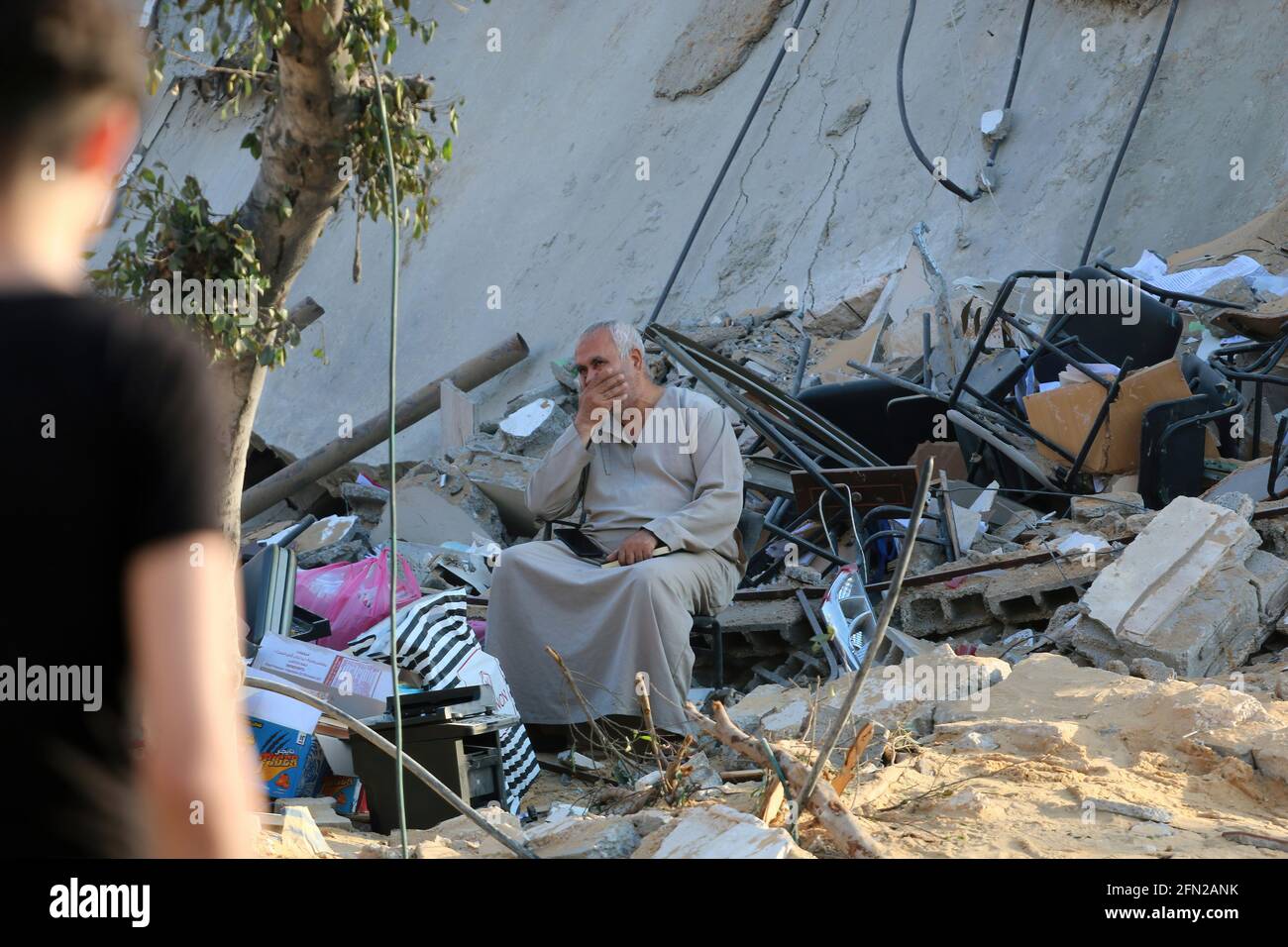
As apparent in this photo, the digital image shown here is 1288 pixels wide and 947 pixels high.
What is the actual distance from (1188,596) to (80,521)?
195 inches

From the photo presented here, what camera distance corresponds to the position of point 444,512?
8109 millimetres

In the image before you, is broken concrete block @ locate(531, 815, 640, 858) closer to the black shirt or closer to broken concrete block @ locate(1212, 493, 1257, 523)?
the black shirt

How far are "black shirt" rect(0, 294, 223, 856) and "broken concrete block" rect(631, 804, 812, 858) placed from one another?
4.57ft

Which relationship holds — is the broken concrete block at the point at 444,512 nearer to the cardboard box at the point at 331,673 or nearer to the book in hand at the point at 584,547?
the book in hand at the point at 584,547

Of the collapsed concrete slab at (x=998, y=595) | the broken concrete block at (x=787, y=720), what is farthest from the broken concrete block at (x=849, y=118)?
the broken concrete block at (x=787, y=720)

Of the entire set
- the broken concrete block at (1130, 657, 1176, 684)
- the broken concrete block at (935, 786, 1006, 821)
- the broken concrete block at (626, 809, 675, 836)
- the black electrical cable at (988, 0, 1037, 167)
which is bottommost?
the broken concrete block at (935, 786, 1006, 821)

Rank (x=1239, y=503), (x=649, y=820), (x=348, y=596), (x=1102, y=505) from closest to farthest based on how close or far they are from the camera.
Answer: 1. (x=649, y=820)
2. (x=348, y=596)
3. (x=1239, y=503)
4. (x=1102, y=505)

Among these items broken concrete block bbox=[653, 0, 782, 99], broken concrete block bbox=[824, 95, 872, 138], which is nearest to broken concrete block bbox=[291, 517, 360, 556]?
broken concrete block bbox=[824, 95, 872, 138]

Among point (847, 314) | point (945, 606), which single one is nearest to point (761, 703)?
point (945, 606)

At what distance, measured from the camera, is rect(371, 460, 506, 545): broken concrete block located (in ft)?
26.3

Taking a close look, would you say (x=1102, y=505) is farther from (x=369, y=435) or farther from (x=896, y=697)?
(x=369, y=435)
